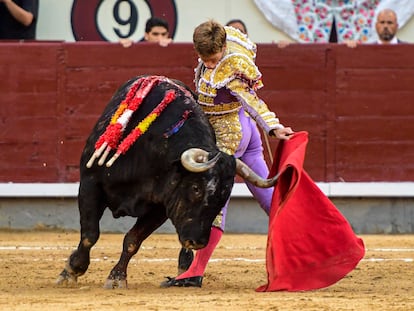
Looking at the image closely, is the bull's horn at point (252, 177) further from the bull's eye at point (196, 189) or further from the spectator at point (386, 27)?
the spectator at point (386, 27)

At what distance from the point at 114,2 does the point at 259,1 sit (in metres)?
1.10

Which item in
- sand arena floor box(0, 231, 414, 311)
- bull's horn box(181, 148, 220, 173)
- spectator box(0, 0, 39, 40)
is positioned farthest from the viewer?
spectator box(0, 0, 39, 40)

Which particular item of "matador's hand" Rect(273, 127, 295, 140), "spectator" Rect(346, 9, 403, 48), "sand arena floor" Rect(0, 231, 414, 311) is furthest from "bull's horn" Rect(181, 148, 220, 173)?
"spectator" Rect(346, 9, 403, 48)

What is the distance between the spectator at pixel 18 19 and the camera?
8867mm

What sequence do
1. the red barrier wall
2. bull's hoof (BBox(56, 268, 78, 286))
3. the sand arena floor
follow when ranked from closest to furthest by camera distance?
1. the sand arena floor
2. bull's hoof (BBox(56, 268, 78, 286))
3. the red barrier wall

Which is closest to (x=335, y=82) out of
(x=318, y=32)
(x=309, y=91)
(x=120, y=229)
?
(x=309, y=91)

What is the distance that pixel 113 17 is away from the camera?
9.84 meters

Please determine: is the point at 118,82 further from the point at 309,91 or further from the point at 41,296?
the point at 41,296

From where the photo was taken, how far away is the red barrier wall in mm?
8766

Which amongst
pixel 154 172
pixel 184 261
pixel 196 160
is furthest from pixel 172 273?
pixel 196 160

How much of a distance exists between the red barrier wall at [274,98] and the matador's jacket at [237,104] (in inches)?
113

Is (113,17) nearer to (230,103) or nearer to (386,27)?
(386,27)

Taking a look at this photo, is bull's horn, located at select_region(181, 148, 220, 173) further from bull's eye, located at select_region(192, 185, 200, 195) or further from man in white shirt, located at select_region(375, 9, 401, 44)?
man in white shirt, located at select_region(375, 9, 401, 44)

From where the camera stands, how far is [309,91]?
8.89 meters
